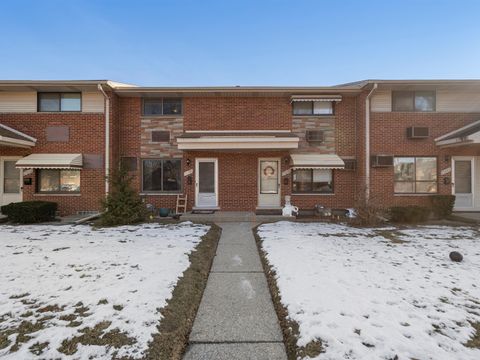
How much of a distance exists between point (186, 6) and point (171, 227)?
53.3ft

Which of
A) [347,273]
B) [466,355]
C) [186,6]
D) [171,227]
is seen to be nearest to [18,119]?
[171,227]

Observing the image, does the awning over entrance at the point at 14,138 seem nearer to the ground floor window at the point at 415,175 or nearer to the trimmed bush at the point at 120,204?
the trimmed bush at the point at 120,204

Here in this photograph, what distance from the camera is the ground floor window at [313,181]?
41.0 ft

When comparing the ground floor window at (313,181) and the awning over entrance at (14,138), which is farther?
the ground floor window at (313,181)

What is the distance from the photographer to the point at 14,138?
1061cm

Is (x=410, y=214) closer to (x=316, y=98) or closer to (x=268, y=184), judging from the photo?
(x=268, y=184)

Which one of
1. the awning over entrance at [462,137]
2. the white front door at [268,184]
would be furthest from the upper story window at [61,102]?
the awning over entrance at [462,137]

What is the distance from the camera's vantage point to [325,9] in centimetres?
1784

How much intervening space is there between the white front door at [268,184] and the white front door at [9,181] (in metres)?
11.4

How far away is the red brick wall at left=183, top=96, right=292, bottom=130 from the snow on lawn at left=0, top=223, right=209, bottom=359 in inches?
250

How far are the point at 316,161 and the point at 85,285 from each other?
1008 cm

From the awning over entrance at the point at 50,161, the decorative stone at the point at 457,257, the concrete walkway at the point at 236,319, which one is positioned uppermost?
the awning over entrance at the point at 50,161

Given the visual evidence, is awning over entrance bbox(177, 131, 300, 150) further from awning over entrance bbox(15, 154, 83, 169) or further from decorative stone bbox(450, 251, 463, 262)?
decorative stone bbox(450, 251, 463, 262)

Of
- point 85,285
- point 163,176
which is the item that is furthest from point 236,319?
point 163,176
